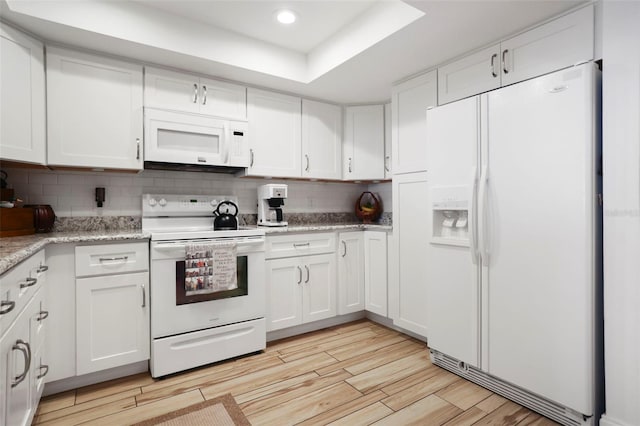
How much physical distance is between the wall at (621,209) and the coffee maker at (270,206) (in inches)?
85.8

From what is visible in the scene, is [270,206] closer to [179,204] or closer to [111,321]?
[179,204]

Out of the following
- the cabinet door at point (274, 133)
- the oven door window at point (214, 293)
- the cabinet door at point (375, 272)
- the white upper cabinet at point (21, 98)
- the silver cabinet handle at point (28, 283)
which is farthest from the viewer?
the cabinet door at point (375, 272)

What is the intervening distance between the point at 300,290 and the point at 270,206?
791 millimetres

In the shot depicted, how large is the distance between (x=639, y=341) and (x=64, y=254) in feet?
9.93

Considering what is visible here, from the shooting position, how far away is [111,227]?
2.62 m

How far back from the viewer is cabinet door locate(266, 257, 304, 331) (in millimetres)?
2770

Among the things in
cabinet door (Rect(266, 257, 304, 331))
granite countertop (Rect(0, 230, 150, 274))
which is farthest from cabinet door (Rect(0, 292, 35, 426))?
cabinet door (Rect(266, 257, 304, 331))

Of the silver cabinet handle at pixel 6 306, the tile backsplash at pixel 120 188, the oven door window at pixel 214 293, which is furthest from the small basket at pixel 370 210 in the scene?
the silver cabinet handle at pixel 6 306

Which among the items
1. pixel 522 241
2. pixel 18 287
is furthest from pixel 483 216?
pixel 18 287

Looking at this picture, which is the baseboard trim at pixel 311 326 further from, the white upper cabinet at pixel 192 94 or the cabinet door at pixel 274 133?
the white upper cabinet at pixel 192 94

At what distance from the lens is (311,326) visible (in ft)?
10.1

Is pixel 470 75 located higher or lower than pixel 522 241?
higher

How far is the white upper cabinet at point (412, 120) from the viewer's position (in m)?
2.64

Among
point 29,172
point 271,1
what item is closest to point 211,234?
point 29,172
